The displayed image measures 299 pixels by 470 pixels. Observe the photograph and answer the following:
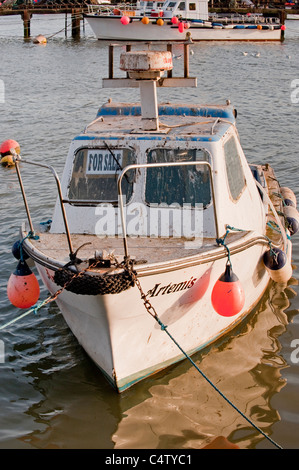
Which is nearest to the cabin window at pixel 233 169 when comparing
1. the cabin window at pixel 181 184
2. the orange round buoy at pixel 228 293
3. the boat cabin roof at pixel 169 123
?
the boat cabin roof at pixel 169 123

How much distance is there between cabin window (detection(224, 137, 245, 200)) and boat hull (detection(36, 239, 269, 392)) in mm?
818

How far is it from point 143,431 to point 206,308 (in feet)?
4.97

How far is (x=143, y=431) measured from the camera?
648 cm

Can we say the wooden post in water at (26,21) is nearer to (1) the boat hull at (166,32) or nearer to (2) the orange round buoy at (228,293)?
(1) the boat hull at (166,32)

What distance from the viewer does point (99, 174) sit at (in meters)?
7.70

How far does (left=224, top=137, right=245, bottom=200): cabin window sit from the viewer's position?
782cm

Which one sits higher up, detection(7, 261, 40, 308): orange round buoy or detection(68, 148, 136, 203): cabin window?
detection(68, 148, 136, 203): cabin window

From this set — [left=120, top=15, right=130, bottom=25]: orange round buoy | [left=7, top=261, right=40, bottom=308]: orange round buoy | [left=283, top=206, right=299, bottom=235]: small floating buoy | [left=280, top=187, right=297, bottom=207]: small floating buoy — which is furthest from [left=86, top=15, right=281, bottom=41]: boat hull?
[left=7, top=261, right=40, bottom=308]: orange round buoy

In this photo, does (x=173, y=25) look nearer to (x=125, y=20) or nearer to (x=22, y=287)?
(x=125, y=20)

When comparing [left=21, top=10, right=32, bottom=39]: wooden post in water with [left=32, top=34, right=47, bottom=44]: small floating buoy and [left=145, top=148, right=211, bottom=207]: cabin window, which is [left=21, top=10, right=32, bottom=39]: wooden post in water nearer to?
[left=32, top=34, right=47, bottom=44]: small floating buoy

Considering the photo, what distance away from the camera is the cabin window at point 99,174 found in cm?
762

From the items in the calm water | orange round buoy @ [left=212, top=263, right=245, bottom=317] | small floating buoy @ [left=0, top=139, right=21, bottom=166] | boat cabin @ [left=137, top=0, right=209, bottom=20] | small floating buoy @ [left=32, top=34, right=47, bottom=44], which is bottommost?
small floating buoy @ [left=32, top=34, right=47, bottom=44]

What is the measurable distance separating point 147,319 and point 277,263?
2.08 meters

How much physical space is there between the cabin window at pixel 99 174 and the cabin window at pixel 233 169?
1.18 m
